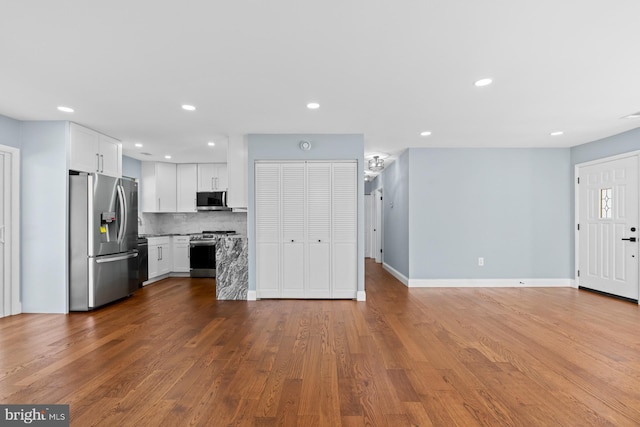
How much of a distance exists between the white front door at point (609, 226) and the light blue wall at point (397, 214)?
285 centimetres

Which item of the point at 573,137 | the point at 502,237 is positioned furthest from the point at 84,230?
the point at 573,137

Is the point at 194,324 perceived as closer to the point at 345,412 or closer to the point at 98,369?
the point at 98,369

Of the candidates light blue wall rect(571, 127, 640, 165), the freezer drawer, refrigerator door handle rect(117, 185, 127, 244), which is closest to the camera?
the freezer drawer

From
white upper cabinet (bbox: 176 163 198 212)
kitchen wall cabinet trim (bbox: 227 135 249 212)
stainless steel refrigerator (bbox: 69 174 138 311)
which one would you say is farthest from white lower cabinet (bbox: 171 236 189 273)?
kitchen wall cabinet trim (bbox: 227 135 249 212)

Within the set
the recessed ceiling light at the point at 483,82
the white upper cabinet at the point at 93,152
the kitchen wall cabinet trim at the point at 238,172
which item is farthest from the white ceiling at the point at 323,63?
the kitchen wall cabinet trim at the point at 238,172

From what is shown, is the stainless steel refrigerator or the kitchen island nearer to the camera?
the stainless steel refrigerator

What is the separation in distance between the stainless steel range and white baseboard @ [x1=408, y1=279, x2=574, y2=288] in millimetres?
3884

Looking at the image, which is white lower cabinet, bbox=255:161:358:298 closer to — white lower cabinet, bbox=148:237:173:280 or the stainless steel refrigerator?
the stainless steel refrigerator

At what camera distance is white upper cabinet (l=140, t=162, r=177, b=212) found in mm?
6750

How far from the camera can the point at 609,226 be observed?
4.95 metres

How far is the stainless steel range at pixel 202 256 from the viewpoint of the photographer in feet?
21.4

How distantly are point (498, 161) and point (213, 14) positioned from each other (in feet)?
17.3

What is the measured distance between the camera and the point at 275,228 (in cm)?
477

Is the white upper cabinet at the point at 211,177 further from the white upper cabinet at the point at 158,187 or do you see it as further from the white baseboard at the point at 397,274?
the white baseboard at the point at 397,274
